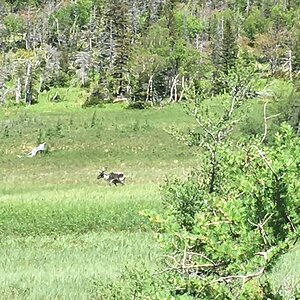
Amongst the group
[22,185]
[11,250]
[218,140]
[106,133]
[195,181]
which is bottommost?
[106,133]

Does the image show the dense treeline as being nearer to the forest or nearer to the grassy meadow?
the forest

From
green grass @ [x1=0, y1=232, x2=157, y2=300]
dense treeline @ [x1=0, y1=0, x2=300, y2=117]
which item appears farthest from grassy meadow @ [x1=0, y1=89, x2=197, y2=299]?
dense treeline @ [x1=0, y1=0, x2=300, y2=117]

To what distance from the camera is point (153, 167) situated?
102ft

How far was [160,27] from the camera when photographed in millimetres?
73312

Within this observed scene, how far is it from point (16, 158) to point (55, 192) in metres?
10.8

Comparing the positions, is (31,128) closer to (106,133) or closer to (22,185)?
(106,133)

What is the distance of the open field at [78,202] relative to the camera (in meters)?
10.5

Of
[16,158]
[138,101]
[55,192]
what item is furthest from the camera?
[138,101]

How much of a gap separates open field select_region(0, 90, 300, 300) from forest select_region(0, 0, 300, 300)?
0.20 ft

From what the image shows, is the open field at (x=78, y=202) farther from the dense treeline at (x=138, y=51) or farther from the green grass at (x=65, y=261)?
the dense treeline at (x=138, y=51)

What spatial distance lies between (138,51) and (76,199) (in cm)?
4676

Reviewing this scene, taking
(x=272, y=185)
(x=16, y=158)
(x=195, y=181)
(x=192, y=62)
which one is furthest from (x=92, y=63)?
(x=272, y=185)

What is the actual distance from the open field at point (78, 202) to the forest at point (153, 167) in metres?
0.06

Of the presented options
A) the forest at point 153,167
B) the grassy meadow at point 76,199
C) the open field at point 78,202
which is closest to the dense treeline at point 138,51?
the forest at point 153,167
